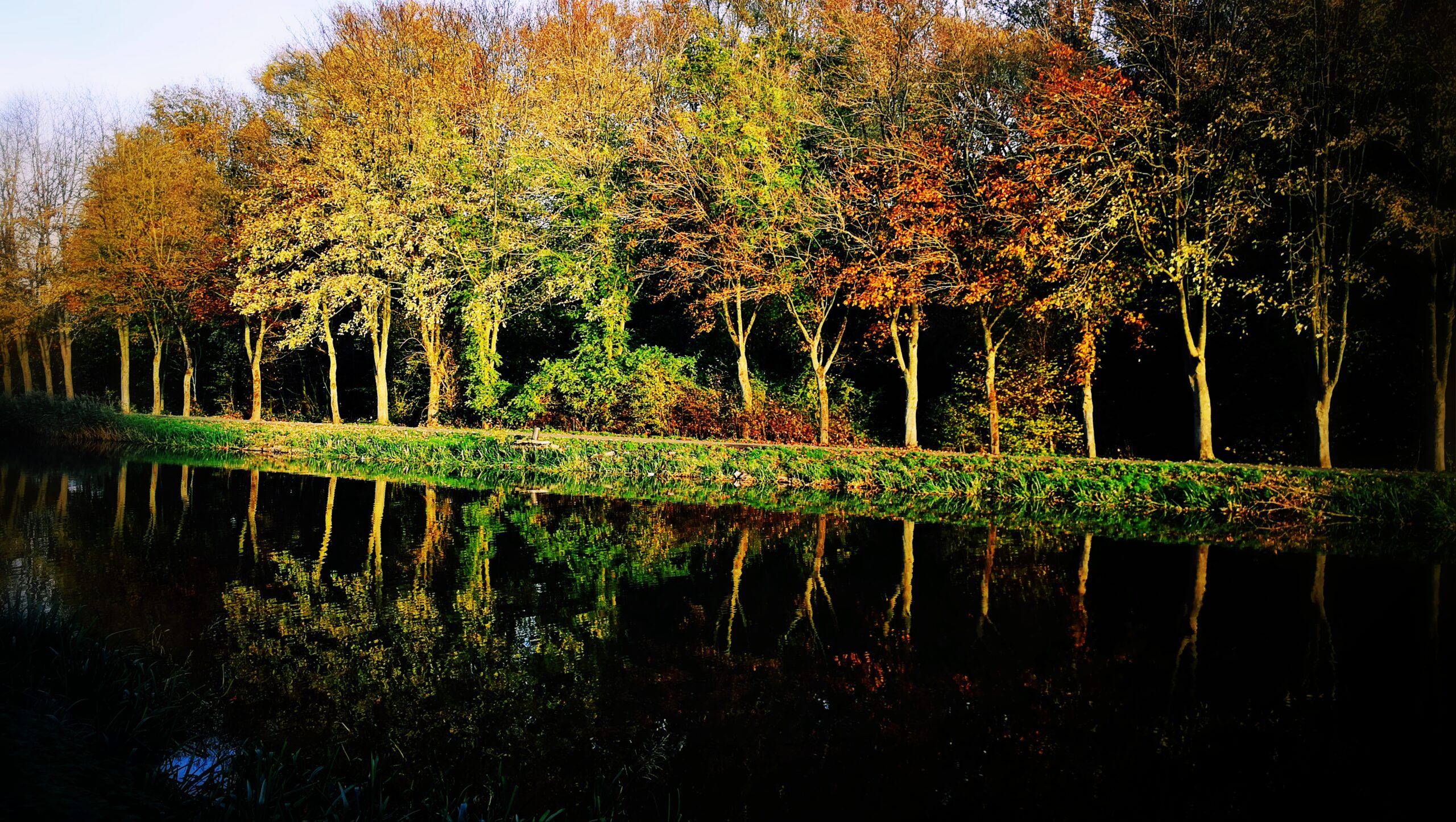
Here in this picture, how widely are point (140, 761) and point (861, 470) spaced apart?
1483 cm

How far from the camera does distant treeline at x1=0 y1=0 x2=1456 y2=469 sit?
53.3 ft

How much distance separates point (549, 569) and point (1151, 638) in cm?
693

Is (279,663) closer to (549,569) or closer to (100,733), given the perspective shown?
(100,733)

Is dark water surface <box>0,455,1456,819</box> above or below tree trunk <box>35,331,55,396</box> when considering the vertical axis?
below

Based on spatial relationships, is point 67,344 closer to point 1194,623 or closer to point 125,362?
point 125,362

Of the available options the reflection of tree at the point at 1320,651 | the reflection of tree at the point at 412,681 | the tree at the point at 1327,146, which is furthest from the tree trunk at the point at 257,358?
the reflection of tree at the point at 1320,651

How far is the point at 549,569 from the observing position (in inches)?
434

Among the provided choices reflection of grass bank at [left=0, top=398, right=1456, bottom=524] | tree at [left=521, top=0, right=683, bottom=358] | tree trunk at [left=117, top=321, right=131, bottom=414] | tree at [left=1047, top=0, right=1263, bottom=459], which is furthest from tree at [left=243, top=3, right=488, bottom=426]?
tree at [left=1047, top=0, right=1263, bottom=459]

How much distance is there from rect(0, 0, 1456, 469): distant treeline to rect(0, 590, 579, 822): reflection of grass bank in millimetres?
15502

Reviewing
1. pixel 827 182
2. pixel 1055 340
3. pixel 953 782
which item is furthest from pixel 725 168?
pixel 953 782

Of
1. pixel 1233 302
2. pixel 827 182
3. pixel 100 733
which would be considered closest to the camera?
pixel 100 733

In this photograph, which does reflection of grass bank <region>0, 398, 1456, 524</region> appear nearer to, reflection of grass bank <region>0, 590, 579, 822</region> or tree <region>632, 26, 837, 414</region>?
tree <region>632, 26, 837, 414</region>

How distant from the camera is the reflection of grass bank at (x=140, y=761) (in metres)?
3.64

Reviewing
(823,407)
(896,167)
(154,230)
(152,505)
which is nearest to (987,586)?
(823,407)
